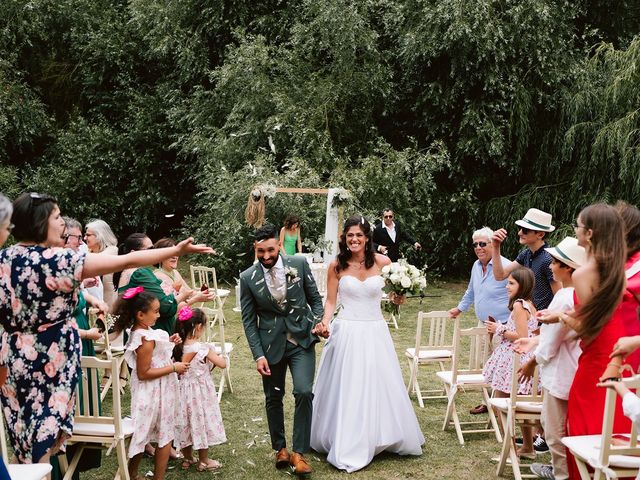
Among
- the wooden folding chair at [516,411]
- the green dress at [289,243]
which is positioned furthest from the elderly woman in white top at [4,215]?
the green dress at [289,243]

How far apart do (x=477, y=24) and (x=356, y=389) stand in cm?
1227

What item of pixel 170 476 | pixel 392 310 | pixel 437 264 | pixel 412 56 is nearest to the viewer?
pixel 170 476

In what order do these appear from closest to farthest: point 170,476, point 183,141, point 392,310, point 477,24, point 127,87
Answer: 1. point 170,476
2. point 392,310
3. point 477,24
4. point 183,141
5. point 127,87

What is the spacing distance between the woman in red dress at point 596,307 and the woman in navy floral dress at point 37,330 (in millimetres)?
2777

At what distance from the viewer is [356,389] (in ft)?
19.6

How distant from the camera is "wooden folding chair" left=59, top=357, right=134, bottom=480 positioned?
475cm

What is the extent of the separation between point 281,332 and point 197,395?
841mm

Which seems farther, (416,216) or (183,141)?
(183,141)

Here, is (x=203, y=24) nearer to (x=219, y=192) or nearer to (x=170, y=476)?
(x=219, y=192)

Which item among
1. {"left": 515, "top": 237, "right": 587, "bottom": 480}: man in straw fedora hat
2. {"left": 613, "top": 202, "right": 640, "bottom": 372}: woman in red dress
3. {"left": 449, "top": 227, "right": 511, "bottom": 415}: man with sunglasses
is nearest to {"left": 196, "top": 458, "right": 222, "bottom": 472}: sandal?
{"left": 515, "top": 237, "right": 587, "bottom": 480}: man in straw fedora hat

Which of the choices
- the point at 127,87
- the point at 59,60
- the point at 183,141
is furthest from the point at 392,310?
the point at 59,60

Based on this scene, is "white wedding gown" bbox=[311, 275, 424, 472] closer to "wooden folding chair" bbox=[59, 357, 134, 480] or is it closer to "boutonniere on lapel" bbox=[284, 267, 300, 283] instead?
"boutonniere on lapel" bbox=[284, 267, 300, 283]

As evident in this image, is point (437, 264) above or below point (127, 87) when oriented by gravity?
below

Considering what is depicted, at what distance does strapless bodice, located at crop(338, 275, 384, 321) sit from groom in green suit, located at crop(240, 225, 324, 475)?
1.70ft
